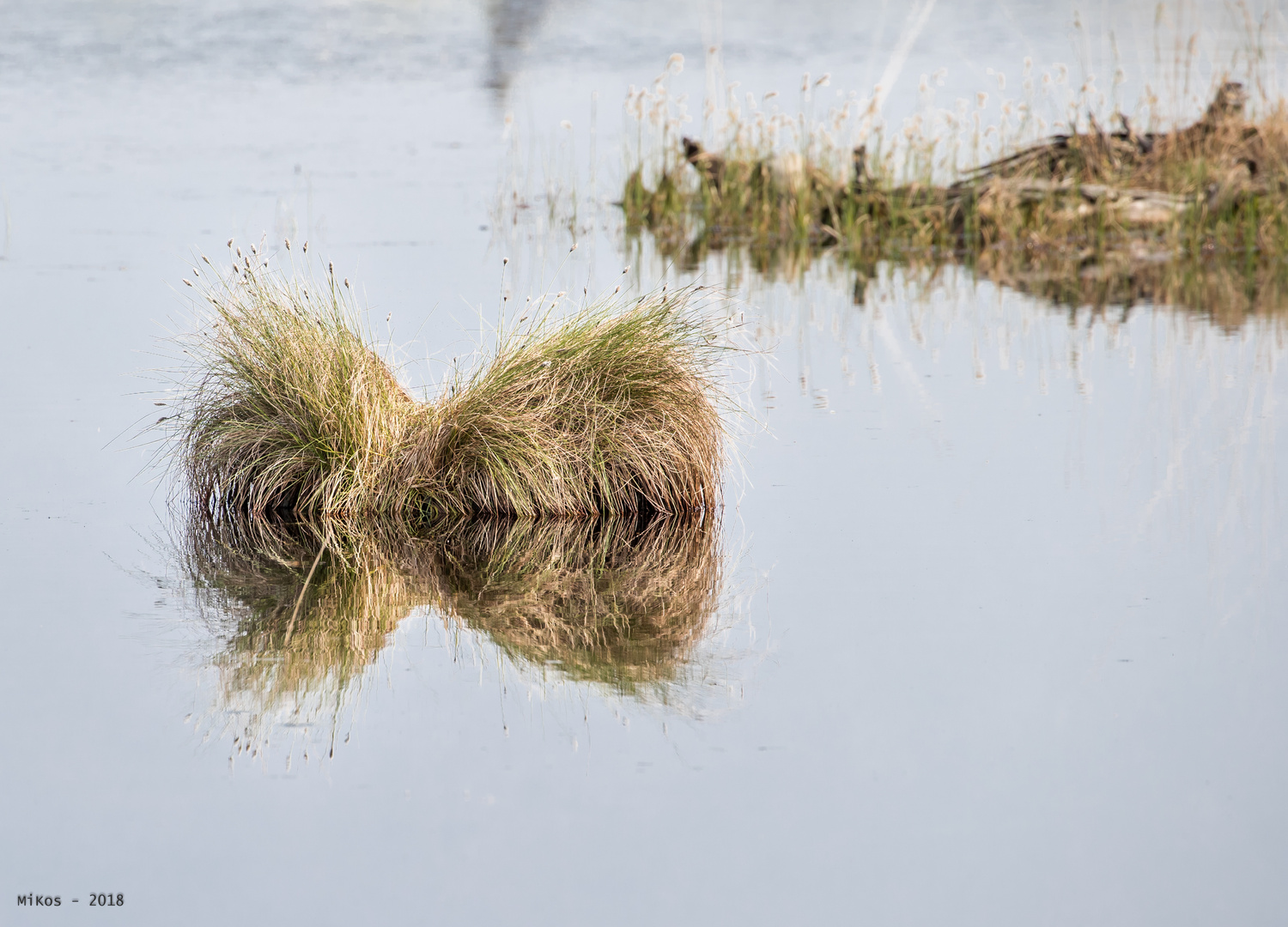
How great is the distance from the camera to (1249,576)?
5.42 m

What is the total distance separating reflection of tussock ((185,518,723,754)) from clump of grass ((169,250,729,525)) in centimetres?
17

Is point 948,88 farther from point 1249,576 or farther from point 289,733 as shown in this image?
point 289,733

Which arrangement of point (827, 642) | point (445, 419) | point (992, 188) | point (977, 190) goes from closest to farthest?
point (827, 642), point (445, 419), point (992, 188), point (977, 190)

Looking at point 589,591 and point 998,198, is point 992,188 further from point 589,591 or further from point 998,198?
point 589,591

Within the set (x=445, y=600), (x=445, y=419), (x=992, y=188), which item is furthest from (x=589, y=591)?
(x=992, y=188)

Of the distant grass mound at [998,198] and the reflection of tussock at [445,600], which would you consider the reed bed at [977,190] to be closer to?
the distant grass mound at [998,198]

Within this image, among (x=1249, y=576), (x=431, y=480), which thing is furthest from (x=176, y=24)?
(x=1249, y=576)

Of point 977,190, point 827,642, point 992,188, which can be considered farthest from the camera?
point 977,190

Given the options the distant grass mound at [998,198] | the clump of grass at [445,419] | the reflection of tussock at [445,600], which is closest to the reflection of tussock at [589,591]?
the reflection of tussock at [445,600]

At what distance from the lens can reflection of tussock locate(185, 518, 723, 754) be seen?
4477mm

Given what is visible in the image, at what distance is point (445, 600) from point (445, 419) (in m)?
1.31

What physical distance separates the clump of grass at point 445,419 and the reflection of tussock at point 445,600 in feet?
0.56

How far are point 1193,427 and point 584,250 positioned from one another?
7228 mm

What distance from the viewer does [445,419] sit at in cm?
637
